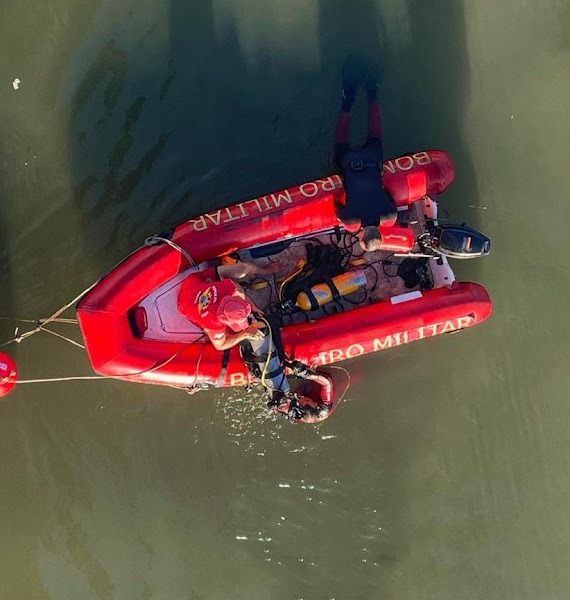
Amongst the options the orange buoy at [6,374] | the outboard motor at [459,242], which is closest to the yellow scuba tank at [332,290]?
the outboard motor at [459,242]

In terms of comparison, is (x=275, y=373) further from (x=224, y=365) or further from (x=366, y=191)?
(x=366, y=191)

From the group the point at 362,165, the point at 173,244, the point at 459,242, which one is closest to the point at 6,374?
the point at 173,244

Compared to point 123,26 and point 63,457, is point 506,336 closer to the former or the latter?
point 63,457

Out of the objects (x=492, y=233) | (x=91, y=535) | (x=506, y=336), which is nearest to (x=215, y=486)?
(x=91, y=535)

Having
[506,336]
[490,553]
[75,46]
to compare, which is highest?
[75,46]

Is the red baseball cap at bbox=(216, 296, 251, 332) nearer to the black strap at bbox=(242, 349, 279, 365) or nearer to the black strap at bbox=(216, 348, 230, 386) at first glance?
the black strap at bbox=(242, 349, 279, 365)

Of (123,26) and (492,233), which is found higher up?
(123,26)

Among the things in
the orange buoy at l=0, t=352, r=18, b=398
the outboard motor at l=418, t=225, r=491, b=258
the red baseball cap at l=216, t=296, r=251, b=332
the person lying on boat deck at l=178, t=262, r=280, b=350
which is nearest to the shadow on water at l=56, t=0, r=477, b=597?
the outboard motor at l=418, t=225, r=491, b=258
